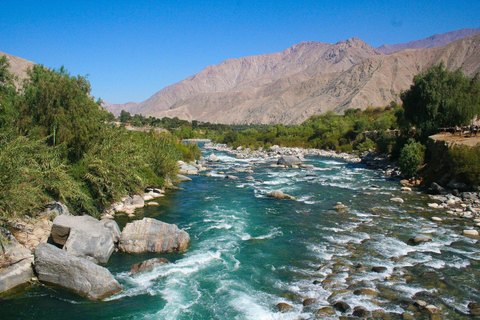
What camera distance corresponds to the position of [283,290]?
10078 mm

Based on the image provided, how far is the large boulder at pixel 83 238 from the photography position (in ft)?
37.7

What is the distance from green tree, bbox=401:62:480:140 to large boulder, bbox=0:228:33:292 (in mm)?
37083

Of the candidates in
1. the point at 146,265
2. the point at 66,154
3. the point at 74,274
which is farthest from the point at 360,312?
the point at 66,154

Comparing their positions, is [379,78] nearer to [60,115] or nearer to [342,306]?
[60,115]

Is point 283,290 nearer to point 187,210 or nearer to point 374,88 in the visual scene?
point 187,210

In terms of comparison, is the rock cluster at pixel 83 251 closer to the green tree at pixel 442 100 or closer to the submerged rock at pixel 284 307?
the submerged rock at pixel 284 307

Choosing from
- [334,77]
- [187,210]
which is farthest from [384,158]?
[334,77]

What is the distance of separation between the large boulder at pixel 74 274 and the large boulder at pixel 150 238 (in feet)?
9.39

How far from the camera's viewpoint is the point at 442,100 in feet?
107

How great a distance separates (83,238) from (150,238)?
2.57 metres

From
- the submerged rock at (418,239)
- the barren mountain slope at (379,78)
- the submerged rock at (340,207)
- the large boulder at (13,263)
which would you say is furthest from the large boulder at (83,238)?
the barren mountain slope at (379,78)

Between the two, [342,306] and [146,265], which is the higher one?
[146,265]

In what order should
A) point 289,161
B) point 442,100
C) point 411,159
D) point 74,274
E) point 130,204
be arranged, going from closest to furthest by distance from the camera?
point 74,274, point 130,204, point 411,159, point 442,100, point 289,161

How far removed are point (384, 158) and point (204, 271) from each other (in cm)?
3952
